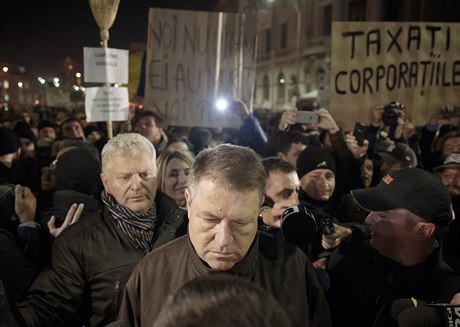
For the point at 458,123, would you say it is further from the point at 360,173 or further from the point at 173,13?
the point at 173,13

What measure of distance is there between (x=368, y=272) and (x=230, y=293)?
4.88ft

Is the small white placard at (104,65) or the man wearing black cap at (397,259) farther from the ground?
the small white placard at (104,65)

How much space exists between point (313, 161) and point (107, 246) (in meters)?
1.77

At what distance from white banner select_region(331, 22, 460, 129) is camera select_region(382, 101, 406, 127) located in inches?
8.1

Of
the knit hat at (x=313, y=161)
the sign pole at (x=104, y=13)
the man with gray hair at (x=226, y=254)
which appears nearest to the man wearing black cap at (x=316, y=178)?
the knit hat at (x=313, y=161)

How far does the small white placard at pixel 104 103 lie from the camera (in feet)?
14.5

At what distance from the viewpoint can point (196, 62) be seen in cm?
541

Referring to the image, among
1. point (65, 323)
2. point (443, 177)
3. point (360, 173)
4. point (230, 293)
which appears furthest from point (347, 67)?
point (230, 293)

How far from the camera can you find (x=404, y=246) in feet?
7.22

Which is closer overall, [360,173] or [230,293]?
[230,293]

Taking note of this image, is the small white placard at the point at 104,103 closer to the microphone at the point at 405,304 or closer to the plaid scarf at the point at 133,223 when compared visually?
the plaid scarf at the point at 133,223

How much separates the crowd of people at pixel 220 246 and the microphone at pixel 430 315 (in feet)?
0.03

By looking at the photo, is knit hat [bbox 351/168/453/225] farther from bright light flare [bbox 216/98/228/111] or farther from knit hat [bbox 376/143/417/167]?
bright light flare [bbox 216/98/228/111]

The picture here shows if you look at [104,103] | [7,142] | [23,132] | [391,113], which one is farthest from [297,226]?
[23,132]
